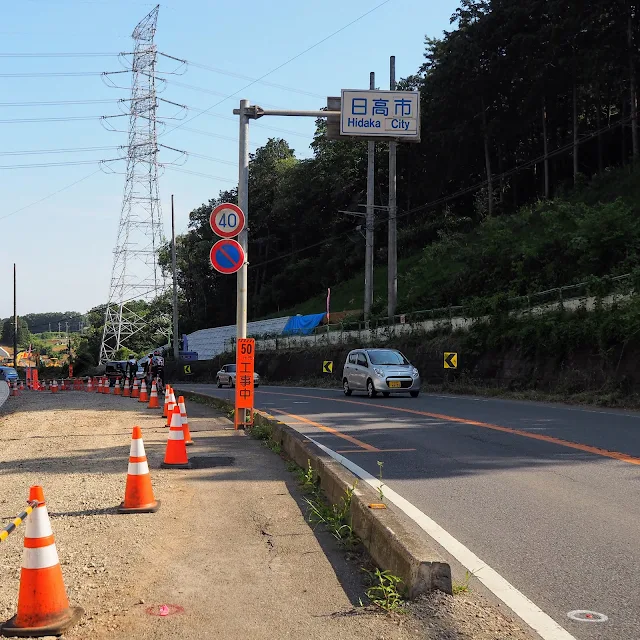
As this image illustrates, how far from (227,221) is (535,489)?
25.7 feet

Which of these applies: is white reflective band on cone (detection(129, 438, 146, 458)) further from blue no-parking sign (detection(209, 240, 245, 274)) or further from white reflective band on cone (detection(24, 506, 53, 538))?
blue no-parking sign (detection(209, 240, 245, 274))

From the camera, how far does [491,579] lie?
16.3 ft

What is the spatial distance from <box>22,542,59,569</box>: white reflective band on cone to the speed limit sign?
9676 millimetres

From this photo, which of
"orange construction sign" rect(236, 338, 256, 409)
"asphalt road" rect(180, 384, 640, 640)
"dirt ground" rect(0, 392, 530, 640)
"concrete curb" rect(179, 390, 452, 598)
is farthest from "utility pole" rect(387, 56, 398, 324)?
"concrete curb" rect(179, 390, 452, 598)

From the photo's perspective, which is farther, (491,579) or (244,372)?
(244,372)

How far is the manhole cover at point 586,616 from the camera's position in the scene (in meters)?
4.25

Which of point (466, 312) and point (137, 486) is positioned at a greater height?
point (466, 312)

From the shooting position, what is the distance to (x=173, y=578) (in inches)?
207

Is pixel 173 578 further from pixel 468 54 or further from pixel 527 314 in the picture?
pixel 468 54

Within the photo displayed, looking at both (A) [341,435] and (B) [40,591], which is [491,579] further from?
(A) [341,435]

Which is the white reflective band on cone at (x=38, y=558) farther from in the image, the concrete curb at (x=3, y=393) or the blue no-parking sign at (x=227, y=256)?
the concrete curb at (x=3, y=393)

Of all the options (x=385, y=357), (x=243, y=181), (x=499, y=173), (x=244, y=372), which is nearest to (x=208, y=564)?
(x=244, y=372)

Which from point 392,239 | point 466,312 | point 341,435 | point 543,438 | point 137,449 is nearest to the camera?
point 137,449

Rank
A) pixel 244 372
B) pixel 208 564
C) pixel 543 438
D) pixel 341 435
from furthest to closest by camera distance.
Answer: pixel 244 372, pixel 341 435, pixel 543 438, pixel 208 564
